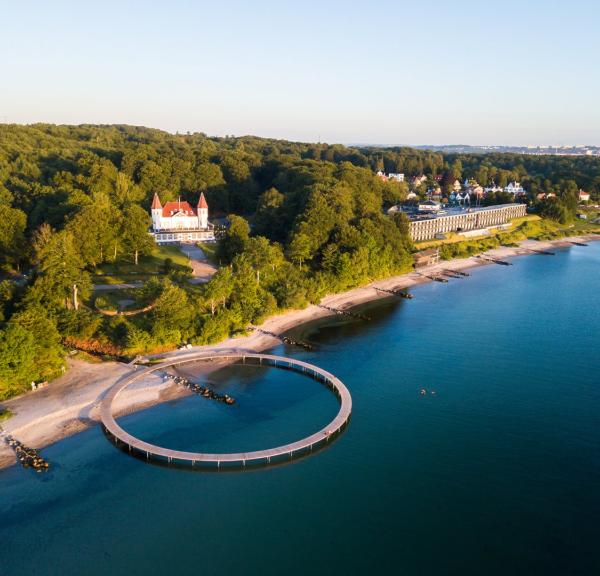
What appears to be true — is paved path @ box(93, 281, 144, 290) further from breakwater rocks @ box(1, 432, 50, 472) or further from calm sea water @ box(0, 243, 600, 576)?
breakwater rocks @ box(1, 432, 50, 472)

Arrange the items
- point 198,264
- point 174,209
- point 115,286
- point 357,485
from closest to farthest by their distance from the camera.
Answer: point 357,485 → point 115,286 → point 198,264 → point 174,209

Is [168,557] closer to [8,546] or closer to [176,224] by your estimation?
[8,546]

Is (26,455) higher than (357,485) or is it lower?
higher

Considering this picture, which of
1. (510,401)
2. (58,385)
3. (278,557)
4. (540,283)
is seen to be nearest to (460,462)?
(510,401)

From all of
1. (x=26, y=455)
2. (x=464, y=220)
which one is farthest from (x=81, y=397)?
(x=464, y=220)

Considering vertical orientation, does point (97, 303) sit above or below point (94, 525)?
above

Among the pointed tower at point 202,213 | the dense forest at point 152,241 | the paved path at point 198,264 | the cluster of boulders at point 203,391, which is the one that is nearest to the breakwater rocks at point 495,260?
the dense forest at point 152,241

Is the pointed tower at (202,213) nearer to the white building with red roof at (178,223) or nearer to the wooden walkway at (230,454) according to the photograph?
the white building with red roof at (178,223)

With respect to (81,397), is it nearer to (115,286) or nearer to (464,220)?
(115,286)
